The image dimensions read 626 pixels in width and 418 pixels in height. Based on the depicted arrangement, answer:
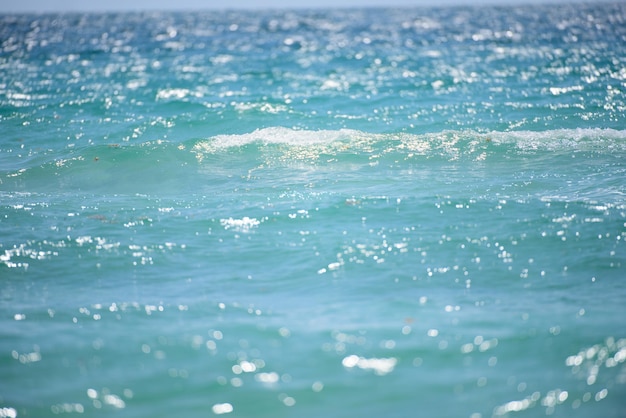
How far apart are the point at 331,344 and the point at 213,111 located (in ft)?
45.8

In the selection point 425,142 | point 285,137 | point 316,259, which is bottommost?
point 316,259

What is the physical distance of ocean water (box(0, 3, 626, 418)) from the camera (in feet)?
18.1

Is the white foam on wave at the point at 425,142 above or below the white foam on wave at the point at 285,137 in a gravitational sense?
below

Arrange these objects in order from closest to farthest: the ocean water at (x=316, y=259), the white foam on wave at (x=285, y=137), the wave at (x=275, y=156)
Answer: the ocean water at (x=316, y=259) → the wave at (x=275, y=156) → the white foam on wave at (x=285, y=137)

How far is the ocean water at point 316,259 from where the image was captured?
5508 mm

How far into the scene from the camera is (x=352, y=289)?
24.6 feet

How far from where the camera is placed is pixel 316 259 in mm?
8375

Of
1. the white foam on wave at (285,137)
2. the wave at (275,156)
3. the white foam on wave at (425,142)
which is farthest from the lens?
the white foam on wave at (285,137)

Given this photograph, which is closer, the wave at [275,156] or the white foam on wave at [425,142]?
the wave at [275,156]

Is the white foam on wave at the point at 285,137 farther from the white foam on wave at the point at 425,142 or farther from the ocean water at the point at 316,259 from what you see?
the ocean water at the point at 316,259

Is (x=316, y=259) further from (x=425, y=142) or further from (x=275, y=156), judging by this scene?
(x=425, y=142)

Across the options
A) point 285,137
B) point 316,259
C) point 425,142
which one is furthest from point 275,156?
point 316,259

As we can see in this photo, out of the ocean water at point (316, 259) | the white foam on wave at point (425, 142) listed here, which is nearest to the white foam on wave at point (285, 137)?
the white foam on wave at point (425, 142)

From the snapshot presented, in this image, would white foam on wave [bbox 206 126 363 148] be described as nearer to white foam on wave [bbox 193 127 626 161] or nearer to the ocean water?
white foam on wave [bbox 193 127 626 161]
